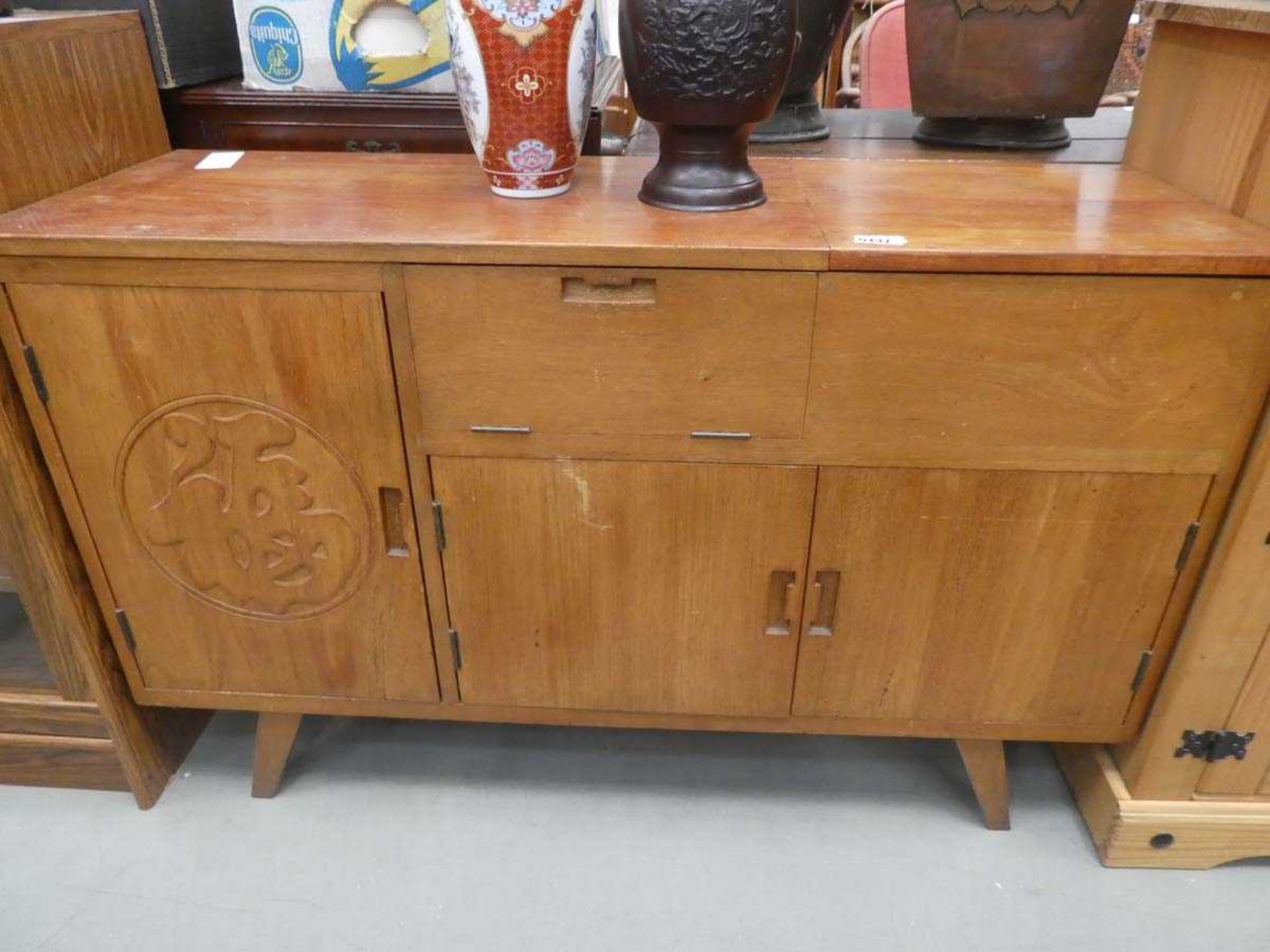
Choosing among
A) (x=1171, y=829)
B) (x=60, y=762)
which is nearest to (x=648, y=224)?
(x=1171, y=829)

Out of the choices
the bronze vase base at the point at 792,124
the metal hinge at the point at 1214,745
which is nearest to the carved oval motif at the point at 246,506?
the bronze vase base at the point at 792,124

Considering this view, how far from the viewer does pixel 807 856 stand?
3.73 feet

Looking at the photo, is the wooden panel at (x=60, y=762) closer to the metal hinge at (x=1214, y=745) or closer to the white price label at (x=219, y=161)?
the white price label at (x=219, y=161)

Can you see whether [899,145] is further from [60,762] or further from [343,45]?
[60,762]

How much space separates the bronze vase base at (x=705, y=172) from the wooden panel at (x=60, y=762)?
3.36 ft

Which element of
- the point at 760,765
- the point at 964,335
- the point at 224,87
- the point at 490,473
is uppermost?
the point at 224,87

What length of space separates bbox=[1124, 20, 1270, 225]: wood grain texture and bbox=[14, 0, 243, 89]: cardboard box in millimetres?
1228

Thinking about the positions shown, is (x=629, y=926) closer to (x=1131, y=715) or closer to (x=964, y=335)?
(x=1131, y=715)

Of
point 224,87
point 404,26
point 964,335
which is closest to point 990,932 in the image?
point 964,335

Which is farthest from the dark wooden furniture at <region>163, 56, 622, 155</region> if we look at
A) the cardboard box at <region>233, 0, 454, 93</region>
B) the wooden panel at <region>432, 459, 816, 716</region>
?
the wooden panel at <region>432, 459, 816, 716</region>

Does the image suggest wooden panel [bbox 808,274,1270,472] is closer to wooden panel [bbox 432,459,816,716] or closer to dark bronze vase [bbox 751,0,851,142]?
wooden panel [bbox 432,459,816,716]

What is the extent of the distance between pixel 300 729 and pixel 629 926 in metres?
0.58

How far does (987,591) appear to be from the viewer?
0.98 metres

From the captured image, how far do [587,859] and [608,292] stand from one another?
73cm
